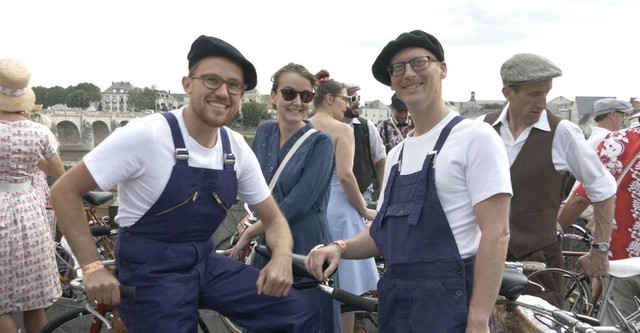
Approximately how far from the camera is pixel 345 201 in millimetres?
4832

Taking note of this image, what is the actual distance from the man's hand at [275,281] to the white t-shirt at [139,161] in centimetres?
44

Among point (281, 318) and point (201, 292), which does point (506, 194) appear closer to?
point (281, 318)

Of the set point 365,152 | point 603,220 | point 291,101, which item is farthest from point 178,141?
point 365,152

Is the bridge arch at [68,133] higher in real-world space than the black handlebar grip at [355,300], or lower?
lower

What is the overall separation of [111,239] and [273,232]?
3.99 m

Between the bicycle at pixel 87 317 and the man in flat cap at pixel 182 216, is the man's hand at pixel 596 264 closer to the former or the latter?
the man in flat cap at pixel 182 216

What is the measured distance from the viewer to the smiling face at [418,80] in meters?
2.34

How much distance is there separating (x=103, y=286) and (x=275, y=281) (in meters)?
0.62

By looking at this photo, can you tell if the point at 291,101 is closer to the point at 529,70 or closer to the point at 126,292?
the point at 529,70

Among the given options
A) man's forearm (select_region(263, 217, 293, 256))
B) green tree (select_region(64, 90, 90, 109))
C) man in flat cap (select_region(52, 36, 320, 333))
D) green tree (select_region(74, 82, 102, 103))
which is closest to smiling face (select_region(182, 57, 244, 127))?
man in flat cap (select_region(52, 36, 320, 333))

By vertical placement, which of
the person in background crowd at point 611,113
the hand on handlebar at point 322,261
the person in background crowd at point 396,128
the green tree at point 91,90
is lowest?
the green tree at point 91,90

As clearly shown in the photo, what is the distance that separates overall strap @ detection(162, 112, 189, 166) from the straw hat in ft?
7.69

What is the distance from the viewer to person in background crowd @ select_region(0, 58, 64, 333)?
14.1ft

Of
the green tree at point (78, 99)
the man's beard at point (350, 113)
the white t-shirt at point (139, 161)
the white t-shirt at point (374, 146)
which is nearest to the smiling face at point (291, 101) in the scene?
the white t-shirt at point (139, 161)
